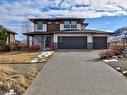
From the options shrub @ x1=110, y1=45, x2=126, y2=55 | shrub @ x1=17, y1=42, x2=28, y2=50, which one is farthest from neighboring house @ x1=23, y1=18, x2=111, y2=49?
shrub @ x1=110, y1=45, x2=126, y2=55

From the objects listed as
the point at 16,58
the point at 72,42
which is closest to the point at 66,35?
the point at 72,42

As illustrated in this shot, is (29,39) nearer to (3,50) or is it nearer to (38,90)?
(3,50)

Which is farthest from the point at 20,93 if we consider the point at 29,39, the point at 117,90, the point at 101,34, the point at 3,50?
the point at 29,39

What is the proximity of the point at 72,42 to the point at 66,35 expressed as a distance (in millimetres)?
1628

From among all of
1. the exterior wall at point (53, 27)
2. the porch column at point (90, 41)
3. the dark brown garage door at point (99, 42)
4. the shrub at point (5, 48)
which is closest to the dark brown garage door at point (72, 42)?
the porch column at point (90, 41)

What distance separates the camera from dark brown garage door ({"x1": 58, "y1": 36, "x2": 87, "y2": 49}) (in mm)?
50750

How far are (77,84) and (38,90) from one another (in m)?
2.16

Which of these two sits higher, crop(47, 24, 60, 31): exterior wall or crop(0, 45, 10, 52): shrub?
crop(47, 24, 60, 31): exterior wall

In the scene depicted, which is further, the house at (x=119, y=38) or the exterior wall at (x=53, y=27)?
the exterior wall at (x=53, y=27)

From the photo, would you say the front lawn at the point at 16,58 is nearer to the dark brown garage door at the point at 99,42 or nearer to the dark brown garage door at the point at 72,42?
the dark brown garage door at the point at 72,42

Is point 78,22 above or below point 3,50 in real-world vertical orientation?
above

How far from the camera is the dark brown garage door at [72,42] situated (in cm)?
5075

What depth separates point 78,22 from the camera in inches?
2132

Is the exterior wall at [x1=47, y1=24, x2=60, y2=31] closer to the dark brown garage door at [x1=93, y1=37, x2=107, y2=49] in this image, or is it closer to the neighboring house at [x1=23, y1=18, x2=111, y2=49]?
the neighboring house at [x1=23, y1=18, x2=111, y2=49]
